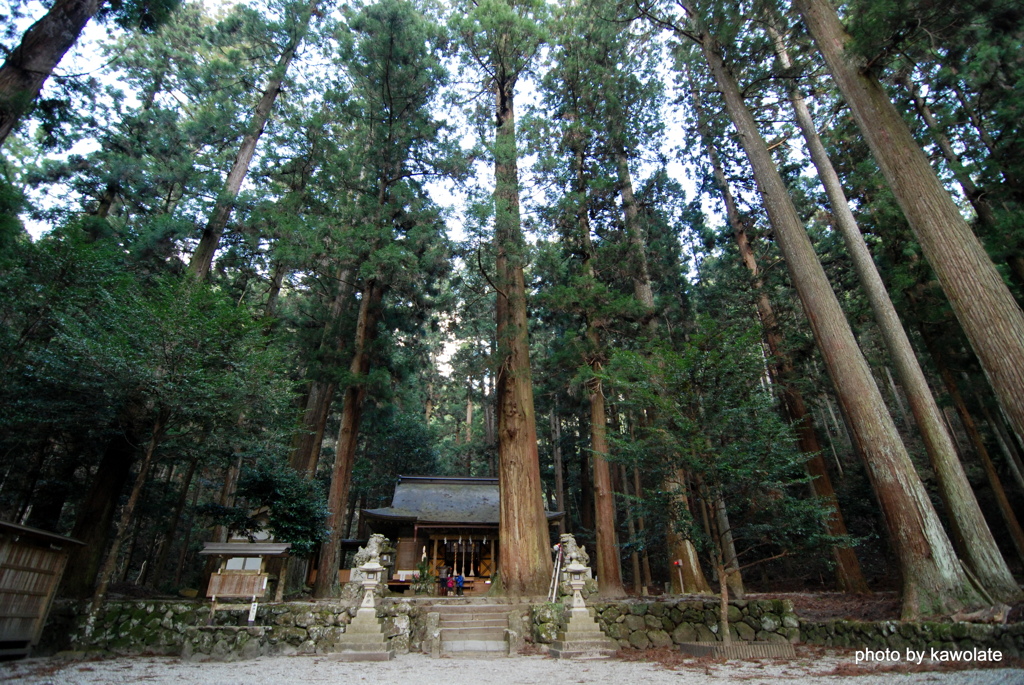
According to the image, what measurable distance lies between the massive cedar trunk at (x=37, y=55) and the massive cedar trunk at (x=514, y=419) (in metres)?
5.62

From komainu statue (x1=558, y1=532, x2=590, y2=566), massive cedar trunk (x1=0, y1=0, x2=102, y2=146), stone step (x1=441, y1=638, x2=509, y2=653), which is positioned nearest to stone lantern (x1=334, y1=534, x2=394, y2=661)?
stone step (x1=441, y1=638, x2=509, y2=653)

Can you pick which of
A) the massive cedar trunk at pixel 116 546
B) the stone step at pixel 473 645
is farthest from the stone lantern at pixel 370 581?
the massive cedar trunk at pixel 116 546

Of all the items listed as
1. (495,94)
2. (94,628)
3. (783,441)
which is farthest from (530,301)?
(94,628)

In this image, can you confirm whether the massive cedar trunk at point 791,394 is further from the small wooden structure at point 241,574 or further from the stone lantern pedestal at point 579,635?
the small wooden structure at point 241,574

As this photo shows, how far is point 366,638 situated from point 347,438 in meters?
5.15

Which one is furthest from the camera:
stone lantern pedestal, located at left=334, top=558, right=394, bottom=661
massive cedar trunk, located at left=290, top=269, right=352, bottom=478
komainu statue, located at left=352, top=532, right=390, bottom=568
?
massive cedar trunk, located at left=290, top=269, right=352, bottom=478

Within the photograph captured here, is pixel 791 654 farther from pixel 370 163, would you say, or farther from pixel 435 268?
pixel 370 163

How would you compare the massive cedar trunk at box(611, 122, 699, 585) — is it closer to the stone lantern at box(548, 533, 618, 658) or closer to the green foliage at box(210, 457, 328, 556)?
the stone lantern at box(548, 533, 618, 658)

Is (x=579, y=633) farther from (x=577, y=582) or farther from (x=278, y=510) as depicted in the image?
(x=278, y=510)

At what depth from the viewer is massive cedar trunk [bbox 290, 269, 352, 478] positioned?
11.5 m

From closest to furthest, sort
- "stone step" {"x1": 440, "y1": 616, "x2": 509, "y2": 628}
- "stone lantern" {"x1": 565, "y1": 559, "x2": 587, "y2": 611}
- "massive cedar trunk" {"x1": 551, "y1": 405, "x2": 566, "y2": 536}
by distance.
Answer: "stone lantern" {"x1": 565, "y1": 559, "x2": 587, "y2": 611} < "stone step" {"x1": 440, "y1": 616, "x2": 509, "y2": 628} < "massive cedar trunk" {"x1": 551, "y1": 405, "x2": 566, "y2": 536}

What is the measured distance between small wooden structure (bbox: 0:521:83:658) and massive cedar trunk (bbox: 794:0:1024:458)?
10.6 m

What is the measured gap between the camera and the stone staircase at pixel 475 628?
21.6 feet

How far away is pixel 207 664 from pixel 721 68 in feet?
39.7
